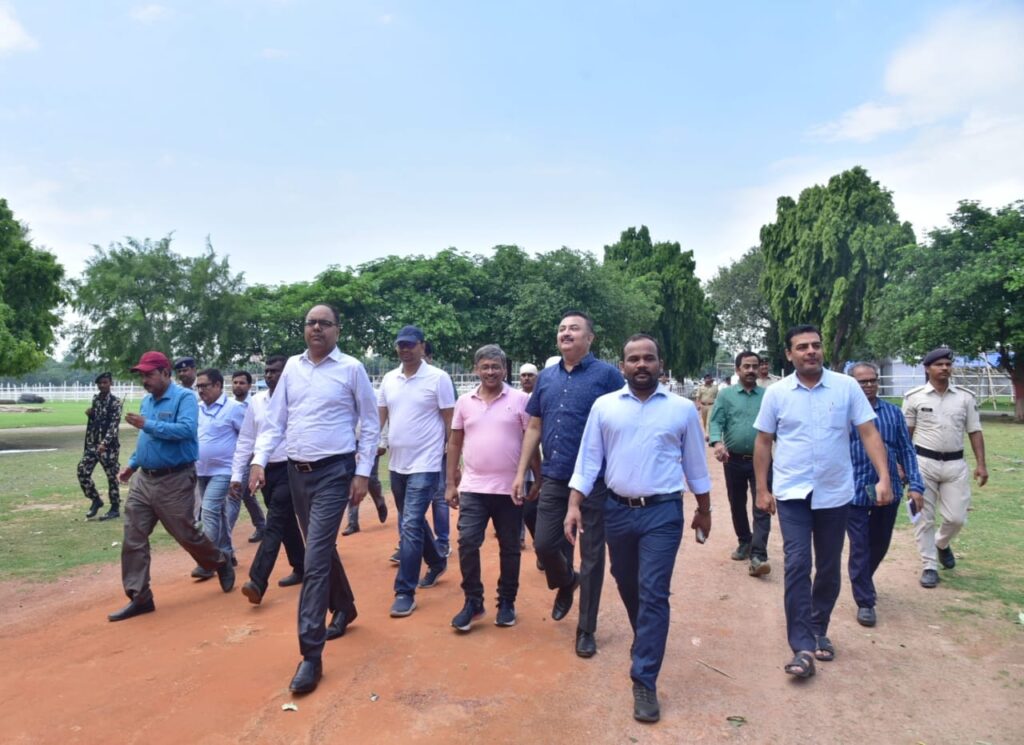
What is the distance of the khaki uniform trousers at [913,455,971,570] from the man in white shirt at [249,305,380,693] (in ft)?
15.5

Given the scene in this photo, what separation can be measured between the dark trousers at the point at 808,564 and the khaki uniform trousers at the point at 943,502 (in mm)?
2235

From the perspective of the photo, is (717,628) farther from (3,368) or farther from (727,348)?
(727,348)

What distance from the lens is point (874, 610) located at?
528cm

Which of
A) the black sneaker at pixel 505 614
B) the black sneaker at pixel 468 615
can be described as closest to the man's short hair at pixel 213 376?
the black sneaker at pixel 468 615

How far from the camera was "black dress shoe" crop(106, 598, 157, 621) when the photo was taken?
5.44 meters

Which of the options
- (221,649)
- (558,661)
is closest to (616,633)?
(558,661)

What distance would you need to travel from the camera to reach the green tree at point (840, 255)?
34875mm

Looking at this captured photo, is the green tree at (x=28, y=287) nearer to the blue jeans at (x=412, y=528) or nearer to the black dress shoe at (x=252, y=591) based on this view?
the black dress shoe at (x=252, y=591)

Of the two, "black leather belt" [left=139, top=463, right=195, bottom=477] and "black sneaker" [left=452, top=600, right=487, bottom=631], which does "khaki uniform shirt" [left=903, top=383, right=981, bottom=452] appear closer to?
"black sneaker" [left=452, top=600, right=487, bottom=631]

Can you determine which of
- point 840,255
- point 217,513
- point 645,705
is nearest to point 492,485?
point 645,705

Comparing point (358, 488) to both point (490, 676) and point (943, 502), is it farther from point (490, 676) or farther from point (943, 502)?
point (943, 502)

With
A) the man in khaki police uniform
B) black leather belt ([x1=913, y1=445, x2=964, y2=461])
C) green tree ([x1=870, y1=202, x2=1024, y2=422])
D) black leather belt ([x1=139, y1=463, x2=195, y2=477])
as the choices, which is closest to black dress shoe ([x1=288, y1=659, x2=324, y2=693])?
black leather belt ([x1=139, y1=463, x2=195, y2=477])

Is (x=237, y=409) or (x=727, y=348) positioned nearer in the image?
(x=237, y=409)

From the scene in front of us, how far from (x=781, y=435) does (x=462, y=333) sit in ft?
94.1
